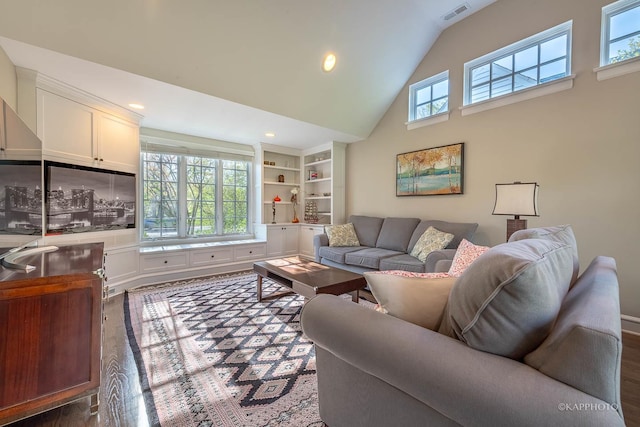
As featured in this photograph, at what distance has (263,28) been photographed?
2.65m

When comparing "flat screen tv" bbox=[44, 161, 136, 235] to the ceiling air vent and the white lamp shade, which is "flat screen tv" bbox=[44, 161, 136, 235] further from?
the ceiling air vent

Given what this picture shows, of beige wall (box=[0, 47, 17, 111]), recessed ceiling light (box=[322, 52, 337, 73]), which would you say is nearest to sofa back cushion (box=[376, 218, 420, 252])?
recessed ceiling light (box=[322, 52, 337, 73])

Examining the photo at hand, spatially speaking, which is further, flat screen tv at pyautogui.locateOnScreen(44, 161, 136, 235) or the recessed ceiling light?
the recessed ceiling light

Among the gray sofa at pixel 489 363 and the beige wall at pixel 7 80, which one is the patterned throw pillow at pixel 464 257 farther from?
the beige wall at pixel 7 80

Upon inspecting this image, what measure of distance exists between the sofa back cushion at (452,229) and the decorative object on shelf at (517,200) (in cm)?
60

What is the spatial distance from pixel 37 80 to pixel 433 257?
4.25m

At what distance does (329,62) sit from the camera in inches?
128

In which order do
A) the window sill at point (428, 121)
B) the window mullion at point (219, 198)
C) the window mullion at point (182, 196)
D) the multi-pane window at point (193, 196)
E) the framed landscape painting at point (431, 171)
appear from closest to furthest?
the framed landscape painting at point (431, 171)
the window sill at point (428, 121)
the multi-pane window at point (193, 196)
the window mullion at point (182, 196)
the window mullion at point (219, 198)

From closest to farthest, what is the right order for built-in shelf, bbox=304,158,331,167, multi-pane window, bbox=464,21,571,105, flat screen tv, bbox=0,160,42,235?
flat screen tv, bbox=0,160,42,235 < multi-pane window, bbox=464,21,571,105 < built-in shelf, bbox=304,158,331,167

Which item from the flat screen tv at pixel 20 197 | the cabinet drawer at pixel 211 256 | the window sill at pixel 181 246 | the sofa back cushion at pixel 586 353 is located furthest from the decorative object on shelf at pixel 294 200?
the sofa back cushion at pixel 586 353

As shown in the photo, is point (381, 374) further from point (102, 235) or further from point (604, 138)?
point (102, 235)

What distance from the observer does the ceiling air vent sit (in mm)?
3279

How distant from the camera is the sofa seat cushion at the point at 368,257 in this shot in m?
3.33

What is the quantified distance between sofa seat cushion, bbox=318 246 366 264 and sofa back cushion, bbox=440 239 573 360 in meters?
2.92
